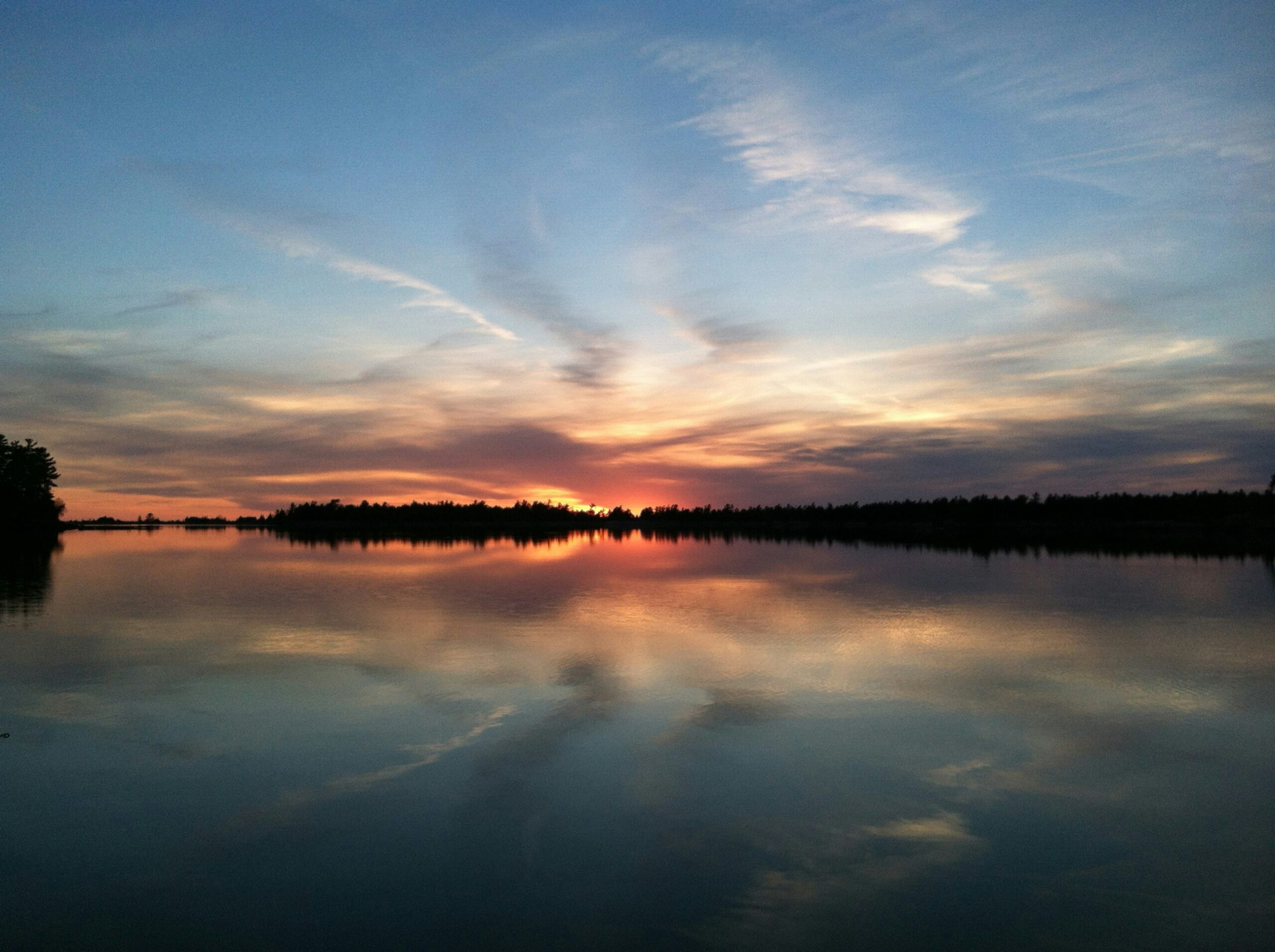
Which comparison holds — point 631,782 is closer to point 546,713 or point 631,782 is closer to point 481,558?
point 546,713

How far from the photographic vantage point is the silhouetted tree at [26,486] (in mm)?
95750

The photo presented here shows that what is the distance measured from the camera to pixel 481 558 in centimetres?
5628

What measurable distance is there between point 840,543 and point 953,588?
57612 mm

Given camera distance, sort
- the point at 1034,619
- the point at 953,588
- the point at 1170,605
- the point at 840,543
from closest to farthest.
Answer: the point at 1034,619
the point at 1170,605
the point at 953,588
the point at 840,543

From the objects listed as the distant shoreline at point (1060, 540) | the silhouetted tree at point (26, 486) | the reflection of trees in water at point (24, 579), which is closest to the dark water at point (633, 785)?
the reflection of trees in water at point (24, 579)

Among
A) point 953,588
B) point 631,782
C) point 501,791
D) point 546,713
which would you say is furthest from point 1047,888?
point 953,588

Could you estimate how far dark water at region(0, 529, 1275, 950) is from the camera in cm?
675

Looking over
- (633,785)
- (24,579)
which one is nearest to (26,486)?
(24,579)

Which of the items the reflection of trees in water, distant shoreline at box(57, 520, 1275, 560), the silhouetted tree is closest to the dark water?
the reflection of trees in water

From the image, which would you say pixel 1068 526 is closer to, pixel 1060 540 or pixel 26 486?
pixel 1060 540

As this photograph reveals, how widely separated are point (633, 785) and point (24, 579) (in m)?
35.6

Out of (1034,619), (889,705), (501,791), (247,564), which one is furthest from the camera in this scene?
(247,564)

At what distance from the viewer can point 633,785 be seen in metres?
9.64

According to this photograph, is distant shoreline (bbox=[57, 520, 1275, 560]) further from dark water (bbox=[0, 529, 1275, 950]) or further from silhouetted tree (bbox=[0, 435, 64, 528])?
dark water (bbox=[0, 529, 1275, 950])
